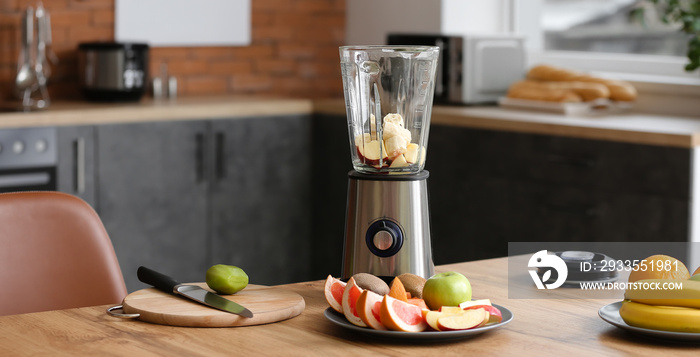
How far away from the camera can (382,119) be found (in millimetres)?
1503

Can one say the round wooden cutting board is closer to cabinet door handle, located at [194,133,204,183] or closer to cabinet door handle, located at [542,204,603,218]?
cabinet door handle, located at [542,204,603,218]

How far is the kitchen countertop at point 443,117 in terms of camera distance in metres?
2.89

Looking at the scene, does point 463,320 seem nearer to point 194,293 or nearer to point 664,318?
point 664,318

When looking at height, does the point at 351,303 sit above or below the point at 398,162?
below

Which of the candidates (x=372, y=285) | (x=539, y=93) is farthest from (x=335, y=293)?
(x=539, y=93)

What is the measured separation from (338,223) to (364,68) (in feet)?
7.90

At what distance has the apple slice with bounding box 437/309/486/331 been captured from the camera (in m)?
1.14

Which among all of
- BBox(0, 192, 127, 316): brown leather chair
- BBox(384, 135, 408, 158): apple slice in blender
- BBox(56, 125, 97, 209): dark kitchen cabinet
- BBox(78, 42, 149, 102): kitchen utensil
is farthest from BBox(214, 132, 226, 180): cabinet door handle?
BBox(384, 135, 408, 158): apple slice in blender

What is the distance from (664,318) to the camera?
1.14 metres

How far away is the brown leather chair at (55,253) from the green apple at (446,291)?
2.21ft

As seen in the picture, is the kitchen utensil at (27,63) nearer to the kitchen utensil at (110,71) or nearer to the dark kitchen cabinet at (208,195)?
the kitchen utensil at (110,71)

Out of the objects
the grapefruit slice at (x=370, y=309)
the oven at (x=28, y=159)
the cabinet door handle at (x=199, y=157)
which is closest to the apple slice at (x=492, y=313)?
the grapefruit slice at (x=370, y=309)

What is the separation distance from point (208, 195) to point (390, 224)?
88.1 inches

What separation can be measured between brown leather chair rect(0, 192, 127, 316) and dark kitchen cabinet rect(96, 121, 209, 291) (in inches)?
65.1
